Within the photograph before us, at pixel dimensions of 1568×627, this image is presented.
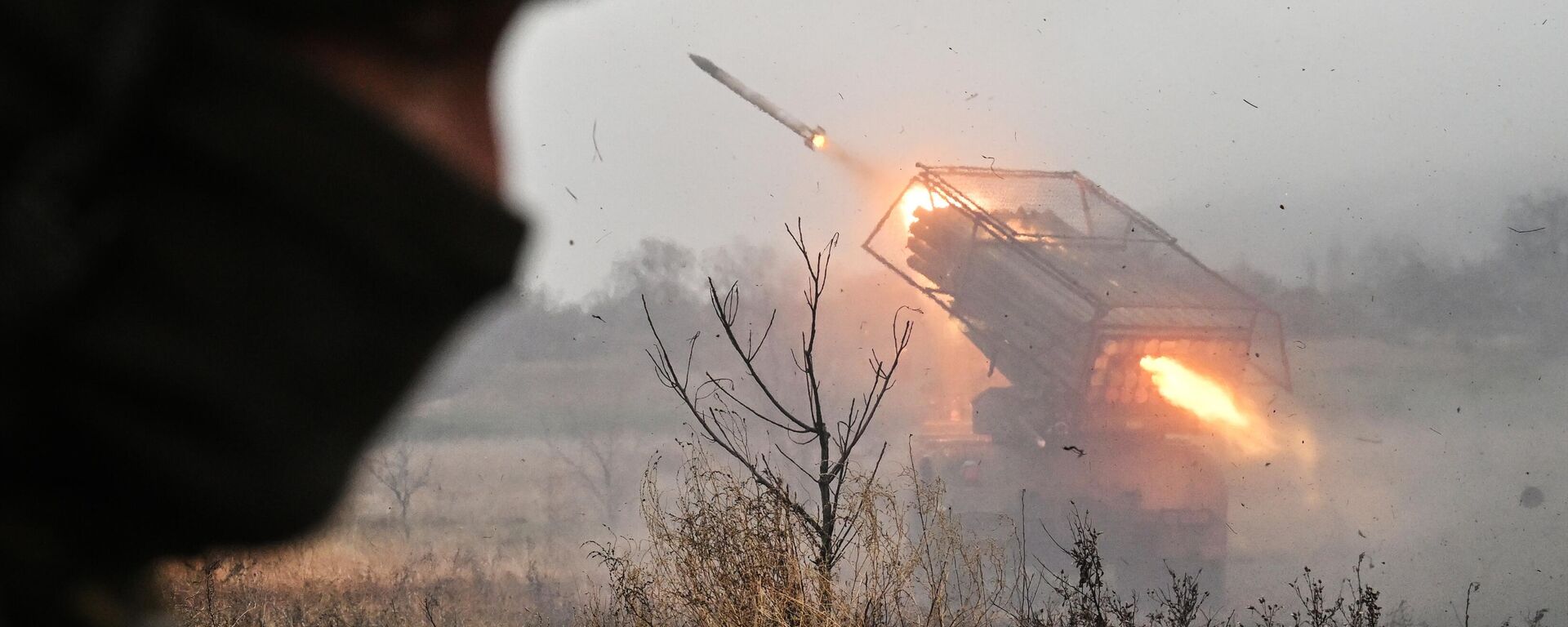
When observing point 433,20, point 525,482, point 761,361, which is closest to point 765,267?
point 761,361

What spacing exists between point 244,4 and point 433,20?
0.09 meters

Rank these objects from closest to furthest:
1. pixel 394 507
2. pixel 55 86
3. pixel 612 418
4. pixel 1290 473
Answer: pixel 55 86
pixel 1290 473
pixel 394 507
pixel 612 418

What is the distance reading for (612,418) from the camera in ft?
54.3

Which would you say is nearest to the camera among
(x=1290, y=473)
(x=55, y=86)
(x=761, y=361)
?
(x=55, y=86)

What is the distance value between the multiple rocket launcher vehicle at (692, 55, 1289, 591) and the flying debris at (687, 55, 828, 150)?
1443mm

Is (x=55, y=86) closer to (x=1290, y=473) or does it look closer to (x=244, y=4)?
(x=244, y=4)

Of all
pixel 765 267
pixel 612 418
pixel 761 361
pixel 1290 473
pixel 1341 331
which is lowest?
pixel 612 418

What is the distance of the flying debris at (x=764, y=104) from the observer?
11898 millimetres

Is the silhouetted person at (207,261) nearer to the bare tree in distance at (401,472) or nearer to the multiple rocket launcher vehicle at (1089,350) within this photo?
the multiple rocket launcher vehicle at (1089,350)

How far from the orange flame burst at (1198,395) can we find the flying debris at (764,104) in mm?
3721

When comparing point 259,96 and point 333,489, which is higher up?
point 259,96

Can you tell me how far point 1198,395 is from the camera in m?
10.8

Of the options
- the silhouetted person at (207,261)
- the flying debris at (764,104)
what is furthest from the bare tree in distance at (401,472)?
→ the silhouetted person at (207,261)

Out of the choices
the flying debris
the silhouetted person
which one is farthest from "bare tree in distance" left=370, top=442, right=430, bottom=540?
the silhouetted person
